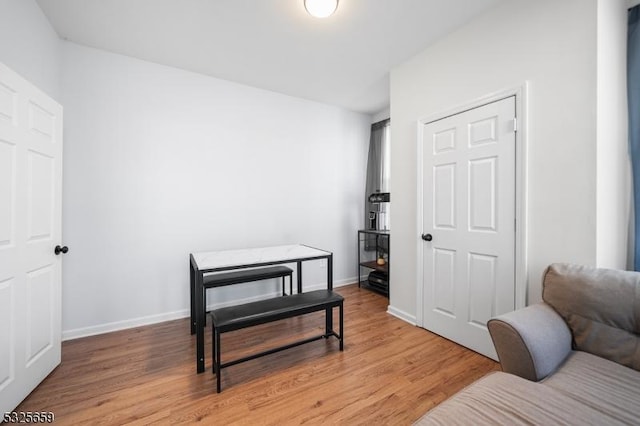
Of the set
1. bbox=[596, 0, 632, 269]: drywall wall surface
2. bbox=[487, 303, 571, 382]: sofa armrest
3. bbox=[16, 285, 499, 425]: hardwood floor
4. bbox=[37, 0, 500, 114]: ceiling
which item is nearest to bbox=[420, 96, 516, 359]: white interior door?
bbox=[16, 285, 499, 425]: hardwood floor

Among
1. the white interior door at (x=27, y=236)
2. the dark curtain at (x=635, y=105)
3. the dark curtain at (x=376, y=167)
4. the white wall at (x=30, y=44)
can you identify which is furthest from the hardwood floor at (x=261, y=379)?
the white wall at (x=30, y=44)

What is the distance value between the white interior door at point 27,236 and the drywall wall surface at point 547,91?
3.19m

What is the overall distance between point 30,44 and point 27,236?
1.41m

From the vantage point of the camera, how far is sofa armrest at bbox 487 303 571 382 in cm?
128

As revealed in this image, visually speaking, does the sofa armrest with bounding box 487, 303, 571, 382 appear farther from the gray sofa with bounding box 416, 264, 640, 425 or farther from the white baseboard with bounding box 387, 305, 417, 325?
the white baseboard with bounding box 387, 305, 417, 325

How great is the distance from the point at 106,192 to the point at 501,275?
372 cm

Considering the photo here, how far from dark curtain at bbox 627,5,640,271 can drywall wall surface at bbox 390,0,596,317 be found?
0.40 m

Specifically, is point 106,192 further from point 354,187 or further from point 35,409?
point 354,187

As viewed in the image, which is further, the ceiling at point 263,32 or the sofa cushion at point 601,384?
the ceiling at point 263,32

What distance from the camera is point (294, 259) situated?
2383 mm

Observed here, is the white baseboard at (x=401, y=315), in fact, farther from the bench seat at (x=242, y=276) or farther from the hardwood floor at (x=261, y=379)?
the bench seat at (x=242, y=276)

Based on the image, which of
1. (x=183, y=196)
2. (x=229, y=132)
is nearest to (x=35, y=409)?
(x=183, y=196)

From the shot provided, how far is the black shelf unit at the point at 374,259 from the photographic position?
12.6 feet

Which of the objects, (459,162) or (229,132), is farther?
(229,132)
